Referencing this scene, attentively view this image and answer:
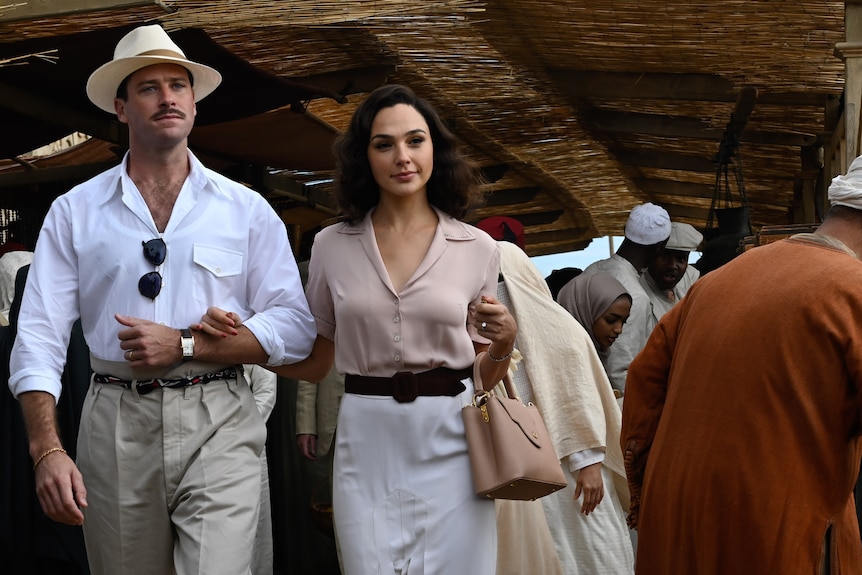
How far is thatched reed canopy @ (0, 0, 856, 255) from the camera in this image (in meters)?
6.09

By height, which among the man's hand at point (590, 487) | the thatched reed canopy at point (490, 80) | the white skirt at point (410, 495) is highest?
the thatched reed canopy at point (490, 80)

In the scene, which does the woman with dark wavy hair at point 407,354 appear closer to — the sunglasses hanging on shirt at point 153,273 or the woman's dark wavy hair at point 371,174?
the woman's dark wavy hair at point 371,174

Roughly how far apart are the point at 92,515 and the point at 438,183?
155cm

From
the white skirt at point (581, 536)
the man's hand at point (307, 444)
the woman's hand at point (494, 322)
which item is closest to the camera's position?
the woman's hand at point (494, 322)

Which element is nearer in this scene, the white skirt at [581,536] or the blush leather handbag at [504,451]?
the blush leather handbag at [504,451]

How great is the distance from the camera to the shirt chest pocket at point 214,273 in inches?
164

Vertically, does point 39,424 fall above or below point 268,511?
above

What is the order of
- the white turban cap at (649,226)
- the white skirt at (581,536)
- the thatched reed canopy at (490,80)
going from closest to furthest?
the white skirt at (581,536) → the thatched reed canopy at (490,80) → the white turban cap at (649,226)

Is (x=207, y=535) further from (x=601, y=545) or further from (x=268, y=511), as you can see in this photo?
(x=268, y=511)

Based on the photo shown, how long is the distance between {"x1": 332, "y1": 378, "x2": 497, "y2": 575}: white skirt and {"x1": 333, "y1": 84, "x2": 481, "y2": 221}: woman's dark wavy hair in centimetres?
71

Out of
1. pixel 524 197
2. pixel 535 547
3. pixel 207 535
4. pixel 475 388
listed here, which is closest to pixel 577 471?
pixel 535 547

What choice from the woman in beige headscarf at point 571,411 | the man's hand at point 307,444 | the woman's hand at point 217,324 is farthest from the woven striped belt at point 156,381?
the man's hand at point 307,444

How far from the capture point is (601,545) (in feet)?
19.0

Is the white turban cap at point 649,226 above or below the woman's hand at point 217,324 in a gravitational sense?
above
